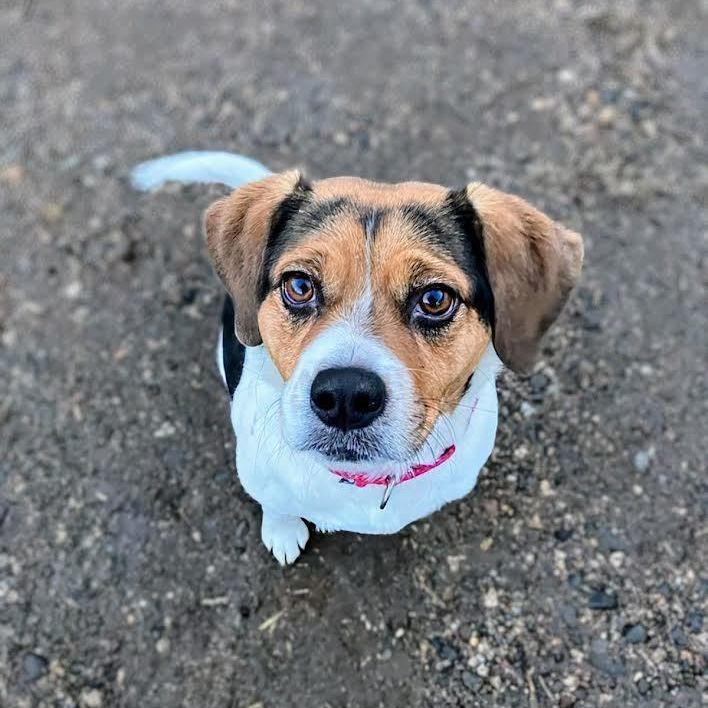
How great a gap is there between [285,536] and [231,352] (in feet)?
3.66

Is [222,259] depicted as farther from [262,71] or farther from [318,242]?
[262,71]

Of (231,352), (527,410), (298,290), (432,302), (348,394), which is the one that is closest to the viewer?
(348,394)

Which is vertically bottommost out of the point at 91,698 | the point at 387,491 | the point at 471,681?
the point at 91,698

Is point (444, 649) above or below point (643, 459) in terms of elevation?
below

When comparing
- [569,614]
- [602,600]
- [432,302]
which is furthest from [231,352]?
[602,600]

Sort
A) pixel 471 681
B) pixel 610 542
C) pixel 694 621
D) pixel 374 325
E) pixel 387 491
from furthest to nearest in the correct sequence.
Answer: pixel 610 542 < pixel 694 621 < pixel 471 681 < pixel 387 491 < pixel 374 325

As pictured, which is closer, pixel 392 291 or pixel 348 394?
pixel 348 394

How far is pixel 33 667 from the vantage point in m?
4.61

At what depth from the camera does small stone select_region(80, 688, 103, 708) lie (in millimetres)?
4508

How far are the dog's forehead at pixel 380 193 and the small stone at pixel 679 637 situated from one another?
9.05ft

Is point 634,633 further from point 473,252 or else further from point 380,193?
point 380,193

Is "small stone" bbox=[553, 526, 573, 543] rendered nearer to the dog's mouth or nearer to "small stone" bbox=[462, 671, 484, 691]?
"small stone" bbox=[462, 671, 484, 691]

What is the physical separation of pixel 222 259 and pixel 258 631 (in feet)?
7.07

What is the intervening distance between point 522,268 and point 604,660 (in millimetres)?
2356
